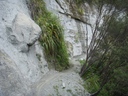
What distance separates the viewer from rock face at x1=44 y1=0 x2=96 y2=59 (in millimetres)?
9214

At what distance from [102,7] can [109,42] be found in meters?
1.18

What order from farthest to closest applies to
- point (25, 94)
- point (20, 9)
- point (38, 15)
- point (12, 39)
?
point (38, 15) < point (20, 9) < point (12, 39) < point (25, 94)

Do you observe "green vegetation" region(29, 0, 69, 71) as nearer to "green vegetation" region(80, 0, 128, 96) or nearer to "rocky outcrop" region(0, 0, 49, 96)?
"rocky outcrop" region(0, 0, 49, 96)

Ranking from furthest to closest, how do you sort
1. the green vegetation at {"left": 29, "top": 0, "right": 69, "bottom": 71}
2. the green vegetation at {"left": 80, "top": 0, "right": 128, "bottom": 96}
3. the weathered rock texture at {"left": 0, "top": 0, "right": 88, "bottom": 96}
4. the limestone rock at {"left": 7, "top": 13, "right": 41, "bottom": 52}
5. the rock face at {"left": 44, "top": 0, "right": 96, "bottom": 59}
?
the rock face at {"left": 44, "top": 0, "right": 96, "bottom": 59} < the green vegetation at {"left": 29, "top": 0, "right": 69, "bottom": 71} < the green vegetation at {"left": 80, "top": 0, "right": 128, "bottom": 96} < the limestone rock at {"left": 7, "top": 13, "right": 41, "bottom": 52} < the weathered rock texture at {"left": 0, "top": 0, "right": 88, "bottom": 96}

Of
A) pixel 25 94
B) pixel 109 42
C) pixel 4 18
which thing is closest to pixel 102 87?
pixel 109 42

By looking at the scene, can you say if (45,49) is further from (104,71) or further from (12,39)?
(104,71)

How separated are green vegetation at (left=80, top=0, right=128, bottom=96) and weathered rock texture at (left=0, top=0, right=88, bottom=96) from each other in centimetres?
81

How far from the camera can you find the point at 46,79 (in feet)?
19.1

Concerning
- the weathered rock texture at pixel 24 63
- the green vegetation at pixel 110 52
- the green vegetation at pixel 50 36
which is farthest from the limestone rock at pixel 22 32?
the green vegetation at pixel 110 52

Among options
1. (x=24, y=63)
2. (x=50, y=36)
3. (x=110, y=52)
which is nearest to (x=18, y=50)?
(x=24, y=63)

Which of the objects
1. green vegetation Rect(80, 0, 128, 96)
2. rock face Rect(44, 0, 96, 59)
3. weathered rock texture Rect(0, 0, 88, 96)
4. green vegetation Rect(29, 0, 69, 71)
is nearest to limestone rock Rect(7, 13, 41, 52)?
weathered rock texture Rect(0, 0, 88, 96)

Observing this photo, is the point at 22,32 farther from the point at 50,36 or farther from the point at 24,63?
the point at 50,36

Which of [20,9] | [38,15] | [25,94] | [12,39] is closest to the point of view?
[25,94]

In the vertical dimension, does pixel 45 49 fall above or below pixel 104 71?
above
